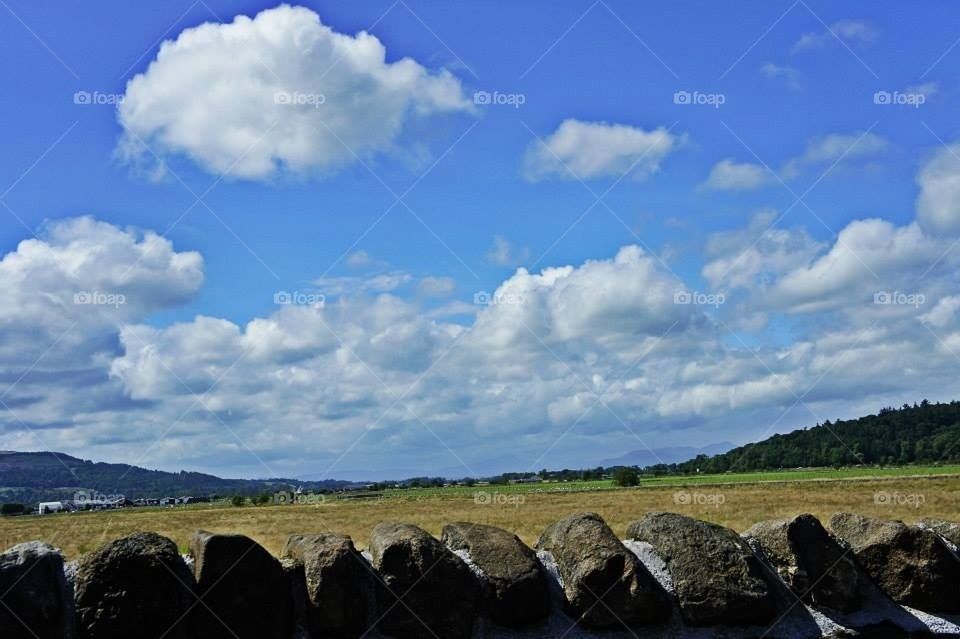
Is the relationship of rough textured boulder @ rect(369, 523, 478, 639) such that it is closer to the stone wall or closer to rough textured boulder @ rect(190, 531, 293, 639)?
the stone wall

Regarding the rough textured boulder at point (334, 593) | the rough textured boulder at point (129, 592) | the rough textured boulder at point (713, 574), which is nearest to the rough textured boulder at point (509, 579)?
the rough textured boulder at point (334, 593)

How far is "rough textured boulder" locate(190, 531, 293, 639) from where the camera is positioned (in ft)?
28.9

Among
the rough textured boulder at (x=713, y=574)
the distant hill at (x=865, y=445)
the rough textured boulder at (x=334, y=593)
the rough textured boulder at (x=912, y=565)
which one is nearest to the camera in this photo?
the rough textured boulder at (x=334, y=593)

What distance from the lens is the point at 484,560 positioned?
389 inches

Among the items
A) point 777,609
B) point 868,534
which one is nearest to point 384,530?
point 777,609

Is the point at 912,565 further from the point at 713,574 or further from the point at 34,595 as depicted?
the point at 34,595

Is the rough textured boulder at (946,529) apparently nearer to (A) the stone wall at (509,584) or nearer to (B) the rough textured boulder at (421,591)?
(A) the stone wall at (509,584)

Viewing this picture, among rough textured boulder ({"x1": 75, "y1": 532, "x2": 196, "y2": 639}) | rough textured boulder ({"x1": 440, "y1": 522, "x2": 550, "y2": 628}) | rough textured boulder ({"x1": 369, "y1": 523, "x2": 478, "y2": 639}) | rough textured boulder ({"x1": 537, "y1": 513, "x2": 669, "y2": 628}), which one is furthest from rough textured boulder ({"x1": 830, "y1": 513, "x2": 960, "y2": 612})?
rough textured boulder ({"x1": 75, "y1": 532, "x2": 196, "y2": 639})

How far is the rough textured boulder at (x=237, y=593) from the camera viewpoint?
881cm

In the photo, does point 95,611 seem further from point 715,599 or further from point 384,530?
point 715,599

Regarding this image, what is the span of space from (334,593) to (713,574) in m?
4.27

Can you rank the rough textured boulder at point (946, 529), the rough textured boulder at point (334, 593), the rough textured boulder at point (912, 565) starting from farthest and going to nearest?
the rough textured boulder at point (946, 529)
the rough textured boulder at point (912, 565)
the rough textured boulder at point (334, 593)

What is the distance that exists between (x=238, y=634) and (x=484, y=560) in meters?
2.71

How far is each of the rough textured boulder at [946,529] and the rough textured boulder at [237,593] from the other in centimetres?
830
